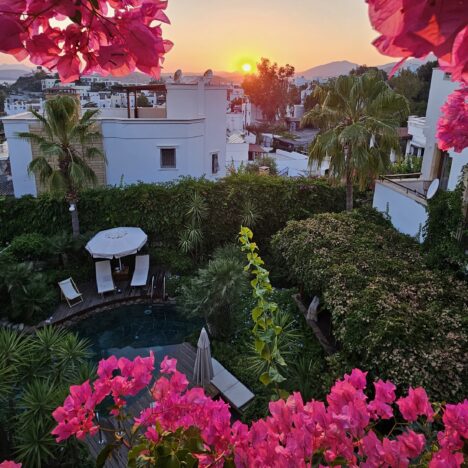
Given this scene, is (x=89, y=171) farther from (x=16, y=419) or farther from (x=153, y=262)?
(x=16, y=419)

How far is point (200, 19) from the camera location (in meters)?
2.12

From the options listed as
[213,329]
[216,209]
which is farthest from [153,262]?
[213,329]

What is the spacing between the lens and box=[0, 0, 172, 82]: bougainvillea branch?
0.99m

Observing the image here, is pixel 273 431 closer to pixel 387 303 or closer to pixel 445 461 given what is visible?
pixel 445 461

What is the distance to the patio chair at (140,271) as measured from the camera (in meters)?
13.1

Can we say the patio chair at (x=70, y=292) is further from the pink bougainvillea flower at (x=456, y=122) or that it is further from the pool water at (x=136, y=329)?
the pink bougainvillea flower at (x=456, y=122)

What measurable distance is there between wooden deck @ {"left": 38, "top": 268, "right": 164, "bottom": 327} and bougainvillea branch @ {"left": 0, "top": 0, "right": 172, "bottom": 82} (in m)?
11.6

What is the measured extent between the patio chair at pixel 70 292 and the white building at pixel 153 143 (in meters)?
6.10

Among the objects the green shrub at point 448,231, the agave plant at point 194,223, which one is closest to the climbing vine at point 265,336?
the green shrub at point 448,231

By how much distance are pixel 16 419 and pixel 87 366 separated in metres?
1.31

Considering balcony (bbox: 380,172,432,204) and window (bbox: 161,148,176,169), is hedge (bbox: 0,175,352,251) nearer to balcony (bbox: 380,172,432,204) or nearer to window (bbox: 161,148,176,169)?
window (bbox: 161,148,176,169)

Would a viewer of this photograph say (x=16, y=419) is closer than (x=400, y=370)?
No

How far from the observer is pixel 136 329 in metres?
11.5

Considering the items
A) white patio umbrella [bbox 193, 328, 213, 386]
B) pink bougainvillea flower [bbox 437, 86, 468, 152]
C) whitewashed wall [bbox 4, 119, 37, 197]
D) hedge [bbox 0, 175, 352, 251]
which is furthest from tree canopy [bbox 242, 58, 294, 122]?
pink bougainvillea flower [bbox 437, 86, 468, 152]
